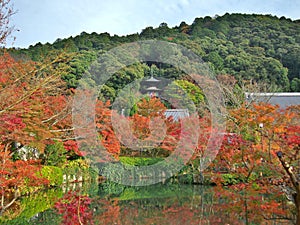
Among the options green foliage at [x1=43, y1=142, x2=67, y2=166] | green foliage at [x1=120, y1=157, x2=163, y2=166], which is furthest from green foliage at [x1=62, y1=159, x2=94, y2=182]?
green foliage at [x1=120, y1=157, x2=163, y2=166]

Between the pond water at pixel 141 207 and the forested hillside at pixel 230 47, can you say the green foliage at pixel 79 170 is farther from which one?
the forested hillside at pixel 230 47

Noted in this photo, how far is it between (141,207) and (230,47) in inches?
614

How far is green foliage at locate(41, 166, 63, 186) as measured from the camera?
39.2 ft

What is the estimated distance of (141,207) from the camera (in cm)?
959

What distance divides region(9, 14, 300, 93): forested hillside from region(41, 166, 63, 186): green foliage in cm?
663

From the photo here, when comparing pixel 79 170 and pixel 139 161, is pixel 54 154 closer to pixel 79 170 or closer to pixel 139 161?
pixel 79 170

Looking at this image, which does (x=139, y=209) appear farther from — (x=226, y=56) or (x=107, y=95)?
(x=226, y=56)

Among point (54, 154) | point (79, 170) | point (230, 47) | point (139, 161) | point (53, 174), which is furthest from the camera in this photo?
point (230, 47)

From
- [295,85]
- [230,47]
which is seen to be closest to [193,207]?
[295,85]

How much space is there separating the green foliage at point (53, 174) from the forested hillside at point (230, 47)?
6.63 meters

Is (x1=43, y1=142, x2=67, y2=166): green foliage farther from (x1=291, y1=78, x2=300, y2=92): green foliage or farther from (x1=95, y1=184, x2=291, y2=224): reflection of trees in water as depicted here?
(x1=291, y1=78, x2=300, y2=92): green foliage

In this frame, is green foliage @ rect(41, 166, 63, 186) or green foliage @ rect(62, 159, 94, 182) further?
green foliage @ rect(62, 159, 94, 182)

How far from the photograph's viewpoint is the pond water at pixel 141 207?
756cm

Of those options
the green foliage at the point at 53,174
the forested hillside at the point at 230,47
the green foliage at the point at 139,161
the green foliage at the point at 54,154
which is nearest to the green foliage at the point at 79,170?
the green foliage at the point at 54,154
